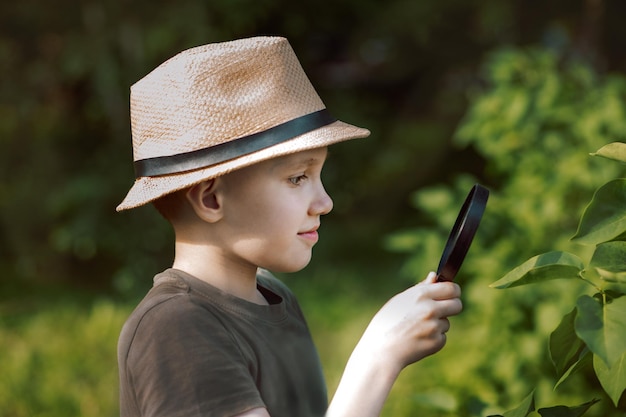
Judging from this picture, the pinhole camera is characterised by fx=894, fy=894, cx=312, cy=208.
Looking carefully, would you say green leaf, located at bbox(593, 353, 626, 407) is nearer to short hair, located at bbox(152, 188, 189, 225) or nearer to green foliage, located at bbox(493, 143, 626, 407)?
green foliage, located at bbox(493, 143, 626, 407)

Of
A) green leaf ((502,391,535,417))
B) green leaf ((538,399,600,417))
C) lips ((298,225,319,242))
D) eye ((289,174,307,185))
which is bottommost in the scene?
green leaf ((538,399,600,417))

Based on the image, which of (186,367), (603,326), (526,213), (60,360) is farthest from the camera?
(60,360)

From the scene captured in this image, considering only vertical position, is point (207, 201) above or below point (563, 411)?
above

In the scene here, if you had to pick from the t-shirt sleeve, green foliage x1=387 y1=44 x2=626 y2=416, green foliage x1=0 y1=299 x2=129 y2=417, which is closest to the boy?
the t-shirt sleeve

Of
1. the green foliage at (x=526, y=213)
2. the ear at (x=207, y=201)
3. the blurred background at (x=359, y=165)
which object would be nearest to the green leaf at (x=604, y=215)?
the ear at (x=207, y=201)

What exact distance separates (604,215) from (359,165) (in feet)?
18.8

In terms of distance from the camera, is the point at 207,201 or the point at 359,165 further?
the point at 359,165

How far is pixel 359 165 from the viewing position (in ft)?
23.1

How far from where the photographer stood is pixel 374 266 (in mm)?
7133

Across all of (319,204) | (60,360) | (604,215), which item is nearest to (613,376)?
(604,215)

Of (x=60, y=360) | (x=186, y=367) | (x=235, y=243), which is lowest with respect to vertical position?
(x=60, y=360)

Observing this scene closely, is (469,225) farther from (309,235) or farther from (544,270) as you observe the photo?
(309,235)

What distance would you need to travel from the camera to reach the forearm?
4.79ft

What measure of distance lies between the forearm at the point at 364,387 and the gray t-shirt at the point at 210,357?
0.13 m
